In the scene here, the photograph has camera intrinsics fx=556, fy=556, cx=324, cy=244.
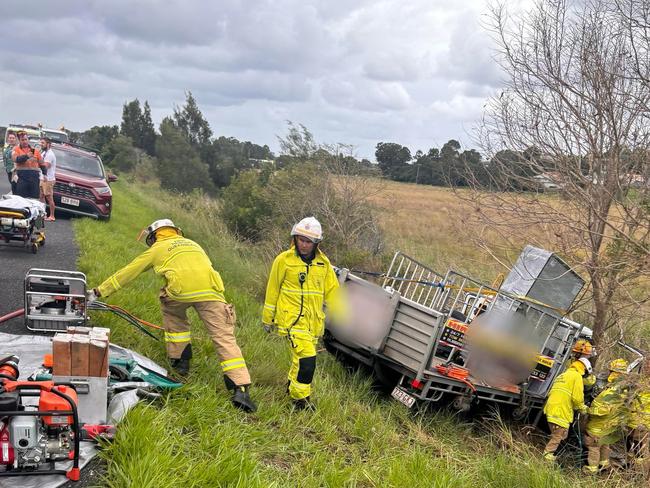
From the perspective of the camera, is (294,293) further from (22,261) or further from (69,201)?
(69,201)

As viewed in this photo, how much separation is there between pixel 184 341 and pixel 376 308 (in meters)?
2.33

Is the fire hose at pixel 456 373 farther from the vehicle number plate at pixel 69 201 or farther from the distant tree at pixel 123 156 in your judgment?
the distant tree at pixel 123 156

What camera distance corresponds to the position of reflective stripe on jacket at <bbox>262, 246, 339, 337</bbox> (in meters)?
5.27

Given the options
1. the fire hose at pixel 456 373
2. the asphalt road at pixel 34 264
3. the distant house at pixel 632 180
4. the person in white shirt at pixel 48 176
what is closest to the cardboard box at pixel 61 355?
the asphalt road at pixel 34 264

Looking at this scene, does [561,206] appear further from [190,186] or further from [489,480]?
[190,186]

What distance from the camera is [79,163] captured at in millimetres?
13562

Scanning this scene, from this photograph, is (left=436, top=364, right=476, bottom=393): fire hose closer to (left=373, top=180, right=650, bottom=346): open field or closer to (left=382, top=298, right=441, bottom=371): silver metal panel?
(left=382, top=298, right=441, bottom=371): silver metal panel

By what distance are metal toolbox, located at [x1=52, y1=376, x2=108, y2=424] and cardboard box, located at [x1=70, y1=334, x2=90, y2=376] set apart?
0.14 ft

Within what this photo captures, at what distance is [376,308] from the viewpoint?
6516 mm

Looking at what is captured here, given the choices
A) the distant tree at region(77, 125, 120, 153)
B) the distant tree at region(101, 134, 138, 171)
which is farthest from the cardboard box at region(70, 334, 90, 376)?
the distant tree at region(77, 125, 120, 153)

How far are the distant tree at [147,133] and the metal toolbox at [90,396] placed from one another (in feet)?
197

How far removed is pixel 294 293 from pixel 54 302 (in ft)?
7.14

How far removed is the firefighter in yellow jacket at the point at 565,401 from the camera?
6.25 m

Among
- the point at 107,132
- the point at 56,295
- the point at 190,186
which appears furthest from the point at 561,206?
the point at 107,132
